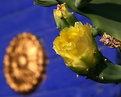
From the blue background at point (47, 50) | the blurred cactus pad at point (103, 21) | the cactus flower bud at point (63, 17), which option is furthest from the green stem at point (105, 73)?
the blue background at point (47, 50)

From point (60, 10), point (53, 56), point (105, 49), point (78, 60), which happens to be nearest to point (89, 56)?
point (78, 60)

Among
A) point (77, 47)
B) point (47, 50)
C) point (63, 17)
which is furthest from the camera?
point (47, 50)

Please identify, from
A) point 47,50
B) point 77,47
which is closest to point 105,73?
point 77,47

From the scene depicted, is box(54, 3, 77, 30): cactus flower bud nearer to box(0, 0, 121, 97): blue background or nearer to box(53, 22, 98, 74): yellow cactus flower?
box(53, 22, 98, 74): yellow cactus flower

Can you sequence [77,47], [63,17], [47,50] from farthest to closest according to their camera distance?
[47,50] < [63,17] < [77,47]

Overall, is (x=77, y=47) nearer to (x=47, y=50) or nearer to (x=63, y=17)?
(x=63, y=17)

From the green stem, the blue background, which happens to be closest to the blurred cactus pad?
the green stem

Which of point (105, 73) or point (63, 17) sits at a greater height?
point (63, 17)

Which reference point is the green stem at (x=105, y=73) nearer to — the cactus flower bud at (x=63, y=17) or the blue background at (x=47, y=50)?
the cactus flower bud at (x=63, y=17)
